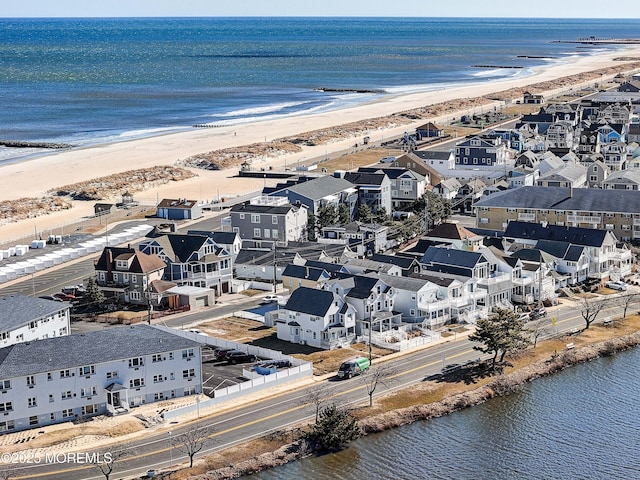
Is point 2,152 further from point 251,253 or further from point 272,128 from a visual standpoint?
point 251,253

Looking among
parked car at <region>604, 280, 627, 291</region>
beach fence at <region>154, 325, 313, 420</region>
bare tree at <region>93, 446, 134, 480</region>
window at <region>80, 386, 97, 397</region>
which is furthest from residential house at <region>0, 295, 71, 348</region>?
parked car at <region>604, 280, 627, 291</region>

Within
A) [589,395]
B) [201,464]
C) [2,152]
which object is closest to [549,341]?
[589,395]

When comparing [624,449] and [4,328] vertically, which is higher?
[4,328]

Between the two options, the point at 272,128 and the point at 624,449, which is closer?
the point at 624,449

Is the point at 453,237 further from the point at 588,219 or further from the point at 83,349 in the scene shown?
the point at 83,349

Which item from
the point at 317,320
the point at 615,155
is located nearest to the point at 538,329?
the point at 317,320

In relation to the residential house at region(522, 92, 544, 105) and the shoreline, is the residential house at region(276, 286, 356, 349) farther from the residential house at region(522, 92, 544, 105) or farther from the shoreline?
the residential house at region(522, 92, 544, 105)

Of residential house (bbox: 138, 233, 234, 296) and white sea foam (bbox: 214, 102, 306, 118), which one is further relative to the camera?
white sea foam (bbox: 214, 102, 306, 118)
